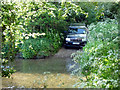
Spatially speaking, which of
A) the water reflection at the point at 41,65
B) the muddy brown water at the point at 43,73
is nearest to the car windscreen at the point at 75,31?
the muddy brown water at the point at 43,73

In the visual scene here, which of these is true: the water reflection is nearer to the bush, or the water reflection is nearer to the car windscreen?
the bush

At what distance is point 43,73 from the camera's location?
7.03 meters

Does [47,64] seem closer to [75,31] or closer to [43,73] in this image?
[43,73]

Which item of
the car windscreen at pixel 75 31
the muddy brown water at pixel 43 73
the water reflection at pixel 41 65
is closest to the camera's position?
the muddy brown water at pixel 43 73

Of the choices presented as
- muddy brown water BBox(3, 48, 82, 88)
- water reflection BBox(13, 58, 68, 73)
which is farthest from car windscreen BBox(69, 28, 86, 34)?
water reflection BBox(13, 58, 68, 73)

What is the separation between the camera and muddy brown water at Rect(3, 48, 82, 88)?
5.59m

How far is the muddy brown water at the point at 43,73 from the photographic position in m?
5.59

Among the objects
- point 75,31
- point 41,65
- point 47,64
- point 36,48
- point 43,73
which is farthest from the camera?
point 75,31

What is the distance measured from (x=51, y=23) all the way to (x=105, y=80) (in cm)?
753

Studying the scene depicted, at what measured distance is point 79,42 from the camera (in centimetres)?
1120

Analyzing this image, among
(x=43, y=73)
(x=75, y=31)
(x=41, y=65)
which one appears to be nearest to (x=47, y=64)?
(x=41, y=65)

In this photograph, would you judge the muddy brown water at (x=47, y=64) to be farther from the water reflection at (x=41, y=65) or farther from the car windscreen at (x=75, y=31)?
the car windscreen at (x=75, y=31)

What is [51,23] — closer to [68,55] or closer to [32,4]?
[68,55]

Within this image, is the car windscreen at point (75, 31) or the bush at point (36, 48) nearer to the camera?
the bush at point (36, 48)
